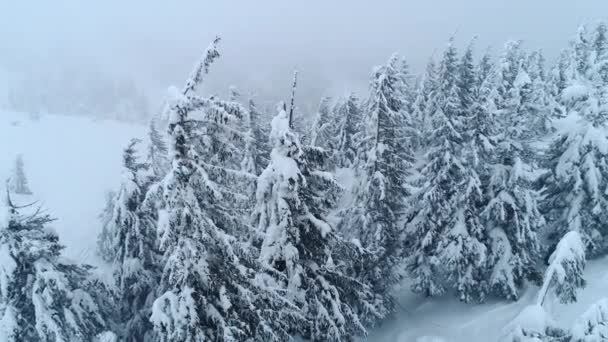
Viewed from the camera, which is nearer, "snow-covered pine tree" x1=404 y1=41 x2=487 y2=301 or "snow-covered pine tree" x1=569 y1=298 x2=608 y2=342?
"snow-covered pine tree" x1=569 y1=298 x2=608 y2=342

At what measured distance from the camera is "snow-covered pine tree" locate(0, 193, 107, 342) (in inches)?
488

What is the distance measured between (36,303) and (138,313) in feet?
18.9

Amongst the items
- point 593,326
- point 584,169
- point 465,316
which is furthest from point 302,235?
point 584,169

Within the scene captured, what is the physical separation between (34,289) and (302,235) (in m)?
8.98

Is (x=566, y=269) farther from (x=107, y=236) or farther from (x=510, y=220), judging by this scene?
(x=107, y=236)

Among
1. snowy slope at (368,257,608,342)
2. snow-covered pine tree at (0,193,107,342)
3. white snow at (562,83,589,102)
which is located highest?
white snow at (562,83,589,102)

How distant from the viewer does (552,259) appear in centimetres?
1033

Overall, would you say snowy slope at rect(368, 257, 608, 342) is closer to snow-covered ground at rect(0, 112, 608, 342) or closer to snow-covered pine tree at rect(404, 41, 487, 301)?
snow-covered ground at rect(0, 112, 608, 342)

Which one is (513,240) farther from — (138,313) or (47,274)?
(47,274)

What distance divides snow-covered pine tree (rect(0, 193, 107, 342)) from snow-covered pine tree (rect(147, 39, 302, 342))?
215 inches

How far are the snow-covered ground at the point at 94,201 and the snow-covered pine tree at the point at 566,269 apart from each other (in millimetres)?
1071

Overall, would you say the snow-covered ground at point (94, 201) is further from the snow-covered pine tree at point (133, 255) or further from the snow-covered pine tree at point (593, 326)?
the snow-covered pine tree at point (133, 255)

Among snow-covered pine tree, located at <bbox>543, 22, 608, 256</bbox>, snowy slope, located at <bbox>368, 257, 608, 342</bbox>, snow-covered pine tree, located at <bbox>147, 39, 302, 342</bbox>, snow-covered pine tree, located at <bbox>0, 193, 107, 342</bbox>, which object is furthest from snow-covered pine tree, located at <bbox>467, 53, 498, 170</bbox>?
snow-covered pine tree, located at <bbox>0, 193, 107, 342</bbox>

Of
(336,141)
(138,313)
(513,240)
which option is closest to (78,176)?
(336,141)
